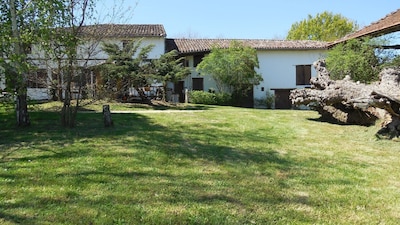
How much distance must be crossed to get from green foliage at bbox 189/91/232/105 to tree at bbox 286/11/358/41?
23.2 meters

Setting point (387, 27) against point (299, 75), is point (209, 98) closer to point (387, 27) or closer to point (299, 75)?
point (299, 75)

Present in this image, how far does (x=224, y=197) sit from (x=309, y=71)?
22.3 meters

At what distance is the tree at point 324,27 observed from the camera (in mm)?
39000

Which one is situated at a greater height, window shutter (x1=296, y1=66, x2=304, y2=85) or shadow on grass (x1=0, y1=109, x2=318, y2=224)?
window shutter (x1=296, y1=66, x2=304, y2=85)

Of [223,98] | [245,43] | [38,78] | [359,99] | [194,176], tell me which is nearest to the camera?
[194,176]

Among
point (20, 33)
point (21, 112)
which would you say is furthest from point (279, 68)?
point (20, 33)

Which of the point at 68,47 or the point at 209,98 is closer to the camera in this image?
the point at 68,47

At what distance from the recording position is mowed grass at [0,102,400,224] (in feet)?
11.2

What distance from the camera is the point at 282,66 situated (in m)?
24.5

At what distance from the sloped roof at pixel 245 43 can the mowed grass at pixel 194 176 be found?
16.0 metres

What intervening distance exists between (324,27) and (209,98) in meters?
26.1

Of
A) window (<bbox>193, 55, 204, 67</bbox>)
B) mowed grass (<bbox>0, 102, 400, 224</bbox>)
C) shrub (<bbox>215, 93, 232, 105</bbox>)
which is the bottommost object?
mowed grass (<bbox>0, 102, 400, 224</bbox>)

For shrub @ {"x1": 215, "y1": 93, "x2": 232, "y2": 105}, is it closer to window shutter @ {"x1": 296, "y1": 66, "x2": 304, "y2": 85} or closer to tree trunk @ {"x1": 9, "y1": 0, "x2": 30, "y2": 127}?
window shutter @ {"x1": 296, "y1": 66, "x2": 304, "y2": 85}

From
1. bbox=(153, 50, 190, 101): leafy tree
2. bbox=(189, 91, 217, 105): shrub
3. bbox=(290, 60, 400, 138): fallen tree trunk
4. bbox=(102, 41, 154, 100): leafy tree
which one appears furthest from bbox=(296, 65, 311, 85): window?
bbox=(290, 60, 400, 138): fallen tree trunk
